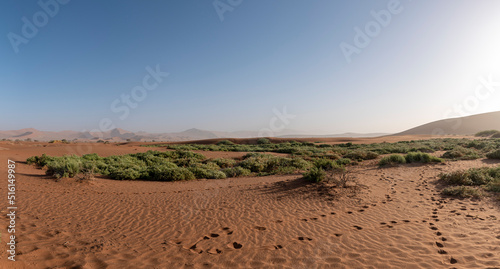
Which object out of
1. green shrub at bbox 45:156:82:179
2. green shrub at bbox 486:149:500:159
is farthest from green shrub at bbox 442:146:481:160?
green shrub at bbox 45:156:82:179

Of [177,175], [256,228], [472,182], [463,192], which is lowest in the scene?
[256,228]

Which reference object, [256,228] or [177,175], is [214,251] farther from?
[177,175]

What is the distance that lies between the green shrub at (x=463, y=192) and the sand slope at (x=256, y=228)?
0.38m

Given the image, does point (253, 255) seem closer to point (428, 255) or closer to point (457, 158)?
point (428, 255)

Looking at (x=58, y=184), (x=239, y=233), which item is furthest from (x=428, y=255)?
(x=58, y=184)

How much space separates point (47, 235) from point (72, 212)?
1.87 m

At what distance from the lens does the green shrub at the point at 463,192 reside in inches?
282

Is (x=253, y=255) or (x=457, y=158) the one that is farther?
(x=457, y=158)

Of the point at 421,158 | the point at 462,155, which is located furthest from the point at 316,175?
the point at 462,155

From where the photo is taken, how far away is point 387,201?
739cm

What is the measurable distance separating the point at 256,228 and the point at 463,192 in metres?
7.09

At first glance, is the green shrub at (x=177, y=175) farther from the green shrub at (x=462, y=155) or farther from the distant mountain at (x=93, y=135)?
the distant mountain at (x=93, y=135)

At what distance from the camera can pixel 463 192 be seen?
7332 mm

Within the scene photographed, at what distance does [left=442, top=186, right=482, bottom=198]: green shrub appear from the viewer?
716 centimetres
